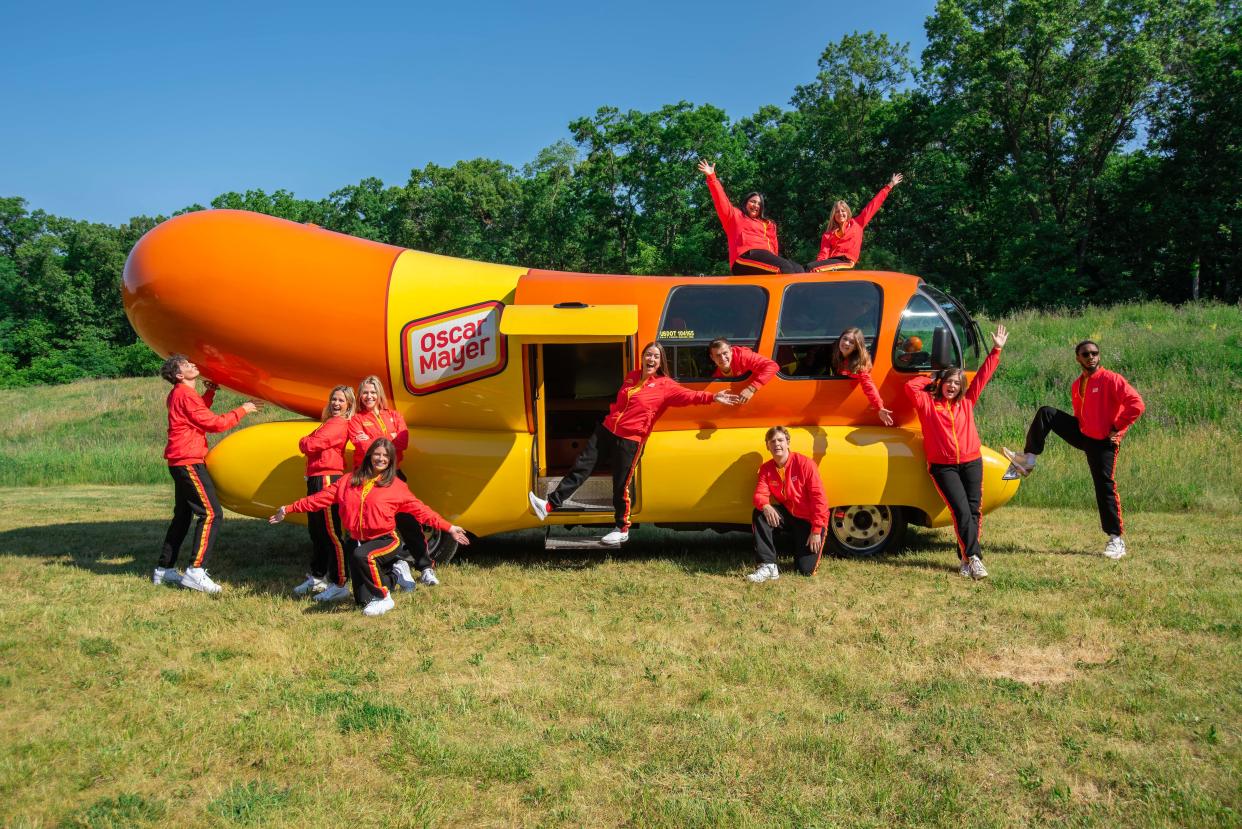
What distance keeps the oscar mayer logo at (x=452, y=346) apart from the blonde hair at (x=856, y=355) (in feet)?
9.72

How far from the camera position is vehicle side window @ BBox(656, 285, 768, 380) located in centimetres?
687

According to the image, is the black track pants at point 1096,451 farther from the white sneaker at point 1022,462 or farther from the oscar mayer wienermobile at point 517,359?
the oscar mayer wienermobile at point 517,359

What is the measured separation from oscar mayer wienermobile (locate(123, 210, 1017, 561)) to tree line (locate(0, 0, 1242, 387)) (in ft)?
78.7

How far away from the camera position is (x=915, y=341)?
6906mm

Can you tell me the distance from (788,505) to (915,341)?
1839mm

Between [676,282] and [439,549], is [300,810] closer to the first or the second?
[439,549]

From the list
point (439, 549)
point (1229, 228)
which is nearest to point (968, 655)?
point (439, 549)

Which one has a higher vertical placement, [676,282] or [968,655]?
[676,282]

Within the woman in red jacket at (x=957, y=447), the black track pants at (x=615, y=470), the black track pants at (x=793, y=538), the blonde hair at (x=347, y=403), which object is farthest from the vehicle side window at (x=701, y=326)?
the blonde hair at (x=347, y=403)

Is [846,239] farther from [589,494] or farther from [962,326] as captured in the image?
[589,494]

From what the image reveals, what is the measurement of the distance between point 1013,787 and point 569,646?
8.67 feet

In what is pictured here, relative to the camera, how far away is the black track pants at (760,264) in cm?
747

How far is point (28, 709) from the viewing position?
427cm

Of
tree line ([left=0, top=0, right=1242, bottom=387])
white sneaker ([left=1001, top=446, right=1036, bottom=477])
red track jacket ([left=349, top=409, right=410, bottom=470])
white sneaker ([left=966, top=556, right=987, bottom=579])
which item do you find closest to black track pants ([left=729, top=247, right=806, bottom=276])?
white sneaker ([left=1001, top=446, right=1036, bottom=477])
